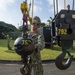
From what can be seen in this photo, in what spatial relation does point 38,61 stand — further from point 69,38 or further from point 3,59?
point 3,59

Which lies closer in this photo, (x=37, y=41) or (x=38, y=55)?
(x=37, y=41)

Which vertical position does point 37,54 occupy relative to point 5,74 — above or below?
above

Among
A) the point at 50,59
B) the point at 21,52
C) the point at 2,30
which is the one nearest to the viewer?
the point at 21,52

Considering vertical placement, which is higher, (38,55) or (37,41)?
(37,41)

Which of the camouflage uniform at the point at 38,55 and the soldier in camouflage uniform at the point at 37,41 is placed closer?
the soldier in camouflage uniform at the point at 37,41

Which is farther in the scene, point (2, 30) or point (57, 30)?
point (2, 30)

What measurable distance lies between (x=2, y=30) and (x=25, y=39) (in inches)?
1450

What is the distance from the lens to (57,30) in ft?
6.26

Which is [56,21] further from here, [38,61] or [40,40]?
[38,61]

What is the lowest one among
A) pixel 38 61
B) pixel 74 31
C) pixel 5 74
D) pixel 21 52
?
pixel 5 74

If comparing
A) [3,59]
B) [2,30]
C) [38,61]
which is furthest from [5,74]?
[2,30]

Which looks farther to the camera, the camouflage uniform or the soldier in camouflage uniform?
the camouflage uniform

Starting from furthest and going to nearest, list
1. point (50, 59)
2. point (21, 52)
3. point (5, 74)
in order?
point (50, 59)
point (5, 74)
point (21, 52)

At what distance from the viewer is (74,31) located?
1956 millimetres
